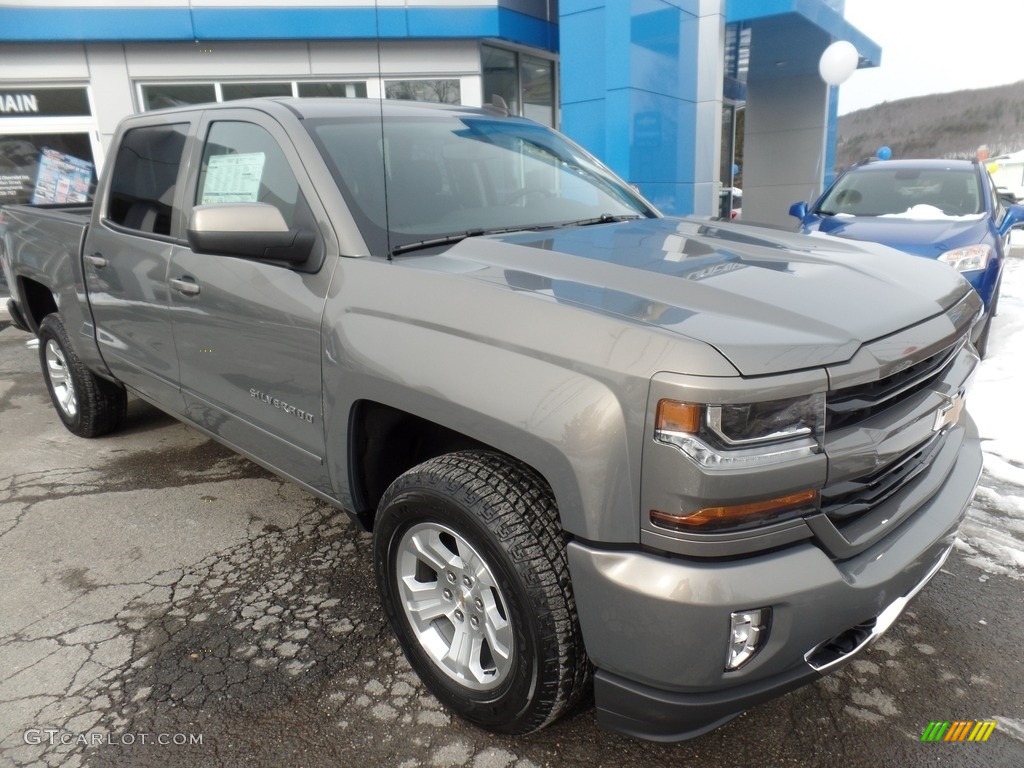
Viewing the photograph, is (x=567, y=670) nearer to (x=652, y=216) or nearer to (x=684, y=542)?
(x=684, y=542)

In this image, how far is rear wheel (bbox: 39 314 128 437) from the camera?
4.51 meters

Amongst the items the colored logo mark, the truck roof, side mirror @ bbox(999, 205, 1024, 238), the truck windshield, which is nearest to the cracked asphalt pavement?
the colored logo mark

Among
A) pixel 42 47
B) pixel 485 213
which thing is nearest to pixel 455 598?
pixel 485 213

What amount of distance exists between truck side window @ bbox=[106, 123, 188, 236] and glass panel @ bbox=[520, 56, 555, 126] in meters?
8.59

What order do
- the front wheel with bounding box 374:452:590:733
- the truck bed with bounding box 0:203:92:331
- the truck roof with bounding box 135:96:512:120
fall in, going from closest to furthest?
the front wheel with bounding box 374:452:590:733 < the truck roof with bounding box 135:96:512:120 < the truck bed with bounding box 0:203:92:331

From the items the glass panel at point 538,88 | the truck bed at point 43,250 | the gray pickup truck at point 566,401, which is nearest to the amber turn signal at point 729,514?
the gray pickup truck at point 566,401

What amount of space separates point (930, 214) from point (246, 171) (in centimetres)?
597

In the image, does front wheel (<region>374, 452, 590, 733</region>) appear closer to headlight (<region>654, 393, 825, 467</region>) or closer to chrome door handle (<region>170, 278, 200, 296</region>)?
headlight (<region>654, 393, 825, 467</region>)

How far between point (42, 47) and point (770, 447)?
37.1ft

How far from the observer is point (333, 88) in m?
10.7

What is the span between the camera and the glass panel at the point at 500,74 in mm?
10898

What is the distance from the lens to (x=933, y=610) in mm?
2814

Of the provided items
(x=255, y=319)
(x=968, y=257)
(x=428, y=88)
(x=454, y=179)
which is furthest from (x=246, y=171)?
(x=428, y=88)

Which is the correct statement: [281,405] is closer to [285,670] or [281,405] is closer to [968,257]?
[285,670]
